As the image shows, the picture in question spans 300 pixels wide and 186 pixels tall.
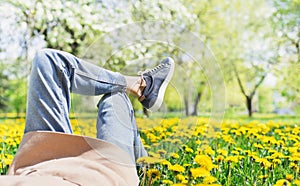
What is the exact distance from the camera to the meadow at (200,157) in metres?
1.75

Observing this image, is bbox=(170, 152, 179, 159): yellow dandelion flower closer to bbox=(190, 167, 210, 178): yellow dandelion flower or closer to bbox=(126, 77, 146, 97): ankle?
bbox=(126, 77, 146, 97): ankle

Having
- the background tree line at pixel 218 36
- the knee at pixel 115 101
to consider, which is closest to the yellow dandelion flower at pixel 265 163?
the knee at pixel 115 101

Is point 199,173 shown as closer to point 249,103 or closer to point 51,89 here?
point 51,89

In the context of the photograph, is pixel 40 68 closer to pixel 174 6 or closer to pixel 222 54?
pixel 174 6

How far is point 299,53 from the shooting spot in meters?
10.2

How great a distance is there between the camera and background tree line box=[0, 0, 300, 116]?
5.53 m

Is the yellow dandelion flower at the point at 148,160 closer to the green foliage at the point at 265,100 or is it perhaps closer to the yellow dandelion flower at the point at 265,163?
the yellow dandelion flower at the point at 265,163

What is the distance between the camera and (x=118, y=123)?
180cm

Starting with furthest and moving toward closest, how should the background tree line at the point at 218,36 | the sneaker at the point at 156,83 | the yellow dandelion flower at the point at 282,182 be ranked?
the background tree line at the point at 218,36 < the sneaker at the point at 156,83 < the yellow dandelion flower at the point at 282,182

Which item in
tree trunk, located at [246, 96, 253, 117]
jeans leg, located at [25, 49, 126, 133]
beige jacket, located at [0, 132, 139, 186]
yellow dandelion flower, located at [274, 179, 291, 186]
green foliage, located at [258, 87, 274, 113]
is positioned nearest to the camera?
beige jacket, located at [0, 132, 139, 186]

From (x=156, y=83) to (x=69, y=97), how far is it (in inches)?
18.6

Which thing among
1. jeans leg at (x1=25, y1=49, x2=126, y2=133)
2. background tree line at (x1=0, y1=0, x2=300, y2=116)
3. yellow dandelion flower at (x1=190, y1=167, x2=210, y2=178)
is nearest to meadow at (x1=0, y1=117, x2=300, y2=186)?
yellow dandelion flower at (x1=190, y1=167, x2=210, y2=178)

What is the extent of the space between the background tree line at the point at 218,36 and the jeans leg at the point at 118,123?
312 centimetres

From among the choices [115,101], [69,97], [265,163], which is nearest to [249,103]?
[265,163]
